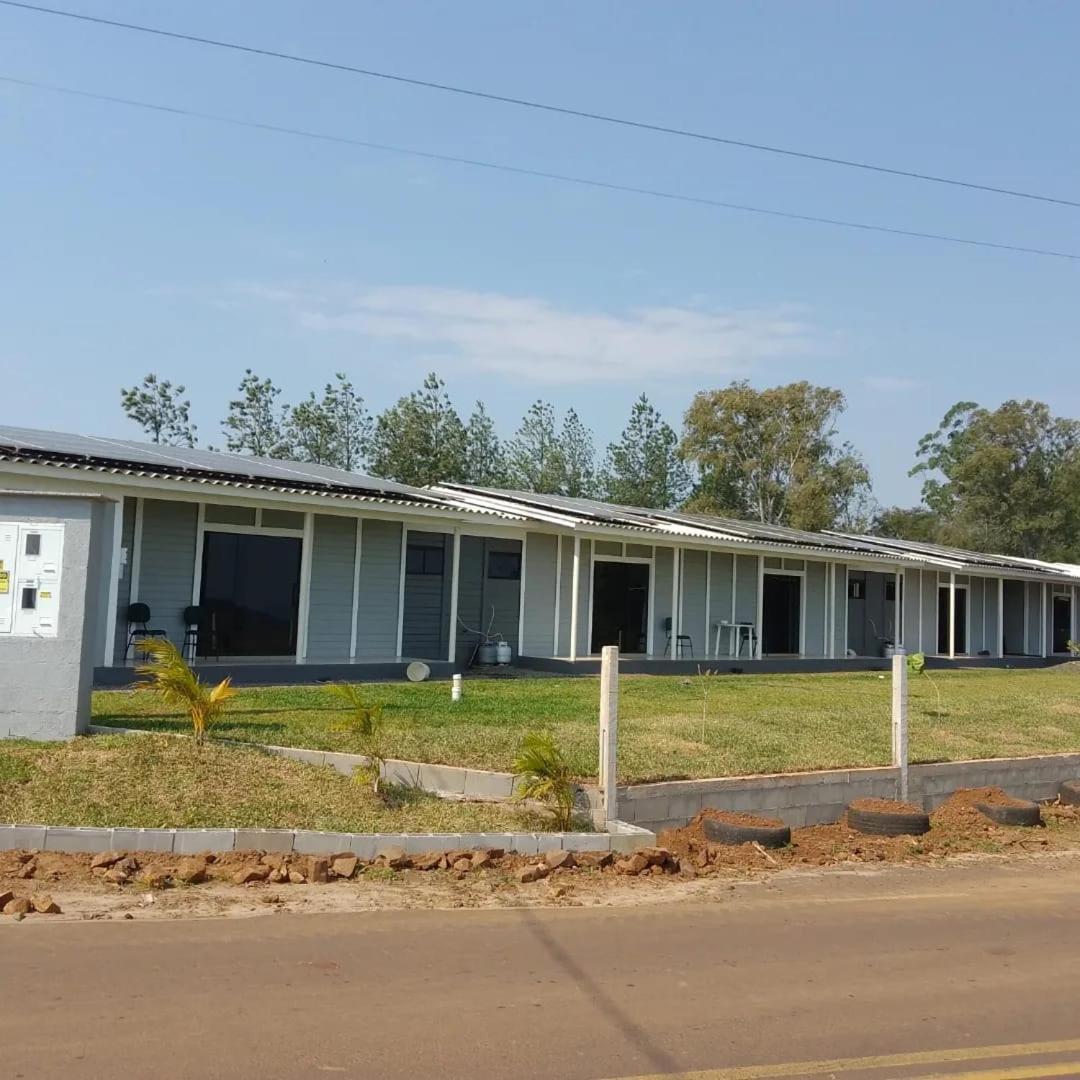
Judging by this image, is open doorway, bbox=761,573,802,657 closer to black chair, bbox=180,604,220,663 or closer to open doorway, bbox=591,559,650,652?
open doorway, bbox=591,559,650,652

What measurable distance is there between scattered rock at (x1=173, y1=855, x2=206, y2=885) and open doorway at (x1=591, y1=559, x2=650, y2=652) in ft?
49.8

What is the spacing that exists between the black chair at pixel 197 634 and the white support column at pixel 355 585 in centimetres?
→ 217

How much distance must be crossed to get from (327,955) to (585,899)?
210cm

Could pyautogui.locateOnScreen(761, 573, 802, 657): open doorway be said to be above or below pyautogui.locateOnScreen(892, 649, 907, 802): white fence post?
above

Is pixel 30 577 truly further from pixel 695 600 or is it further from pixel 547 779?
pixel 695 600

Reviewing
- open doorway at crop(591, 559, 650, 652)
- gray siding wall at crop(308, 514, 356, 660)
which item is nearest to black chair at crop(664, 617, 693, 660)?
open doorway at crop(591, 559, 650, 652)

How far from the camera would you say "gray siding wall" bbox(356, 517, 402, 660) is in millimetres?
18156

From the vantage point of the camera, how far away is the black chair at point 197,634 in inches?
631

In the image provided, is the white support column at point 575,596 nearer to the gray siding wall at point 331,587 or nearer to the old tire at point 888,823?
the gray siding wall at point 331,587

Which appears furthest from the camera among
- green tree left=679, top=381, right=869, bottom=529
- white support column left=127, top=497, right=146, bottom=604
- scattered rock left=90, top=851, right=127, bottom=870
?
green tree left=679, top=381, right=869, bottom=529

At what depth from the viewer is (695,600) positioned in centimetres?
2447

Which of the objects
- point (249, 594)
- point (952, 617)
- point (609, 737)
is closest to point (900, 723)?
point (609, 737)

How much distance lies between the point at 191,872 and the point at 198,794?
55.9 inches

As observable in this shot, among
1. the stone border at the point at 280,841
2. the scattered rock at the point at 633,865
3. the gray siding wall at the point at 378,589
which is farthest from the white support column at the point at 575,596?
the scattered rock at the point at 633,865
